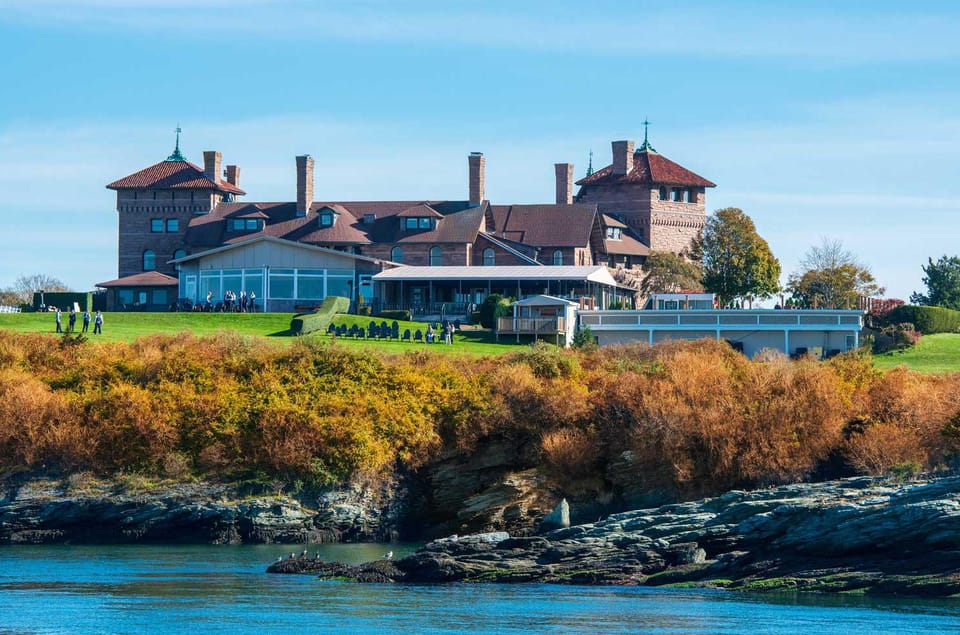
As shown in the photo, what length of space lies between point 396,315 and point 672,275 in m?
19.6

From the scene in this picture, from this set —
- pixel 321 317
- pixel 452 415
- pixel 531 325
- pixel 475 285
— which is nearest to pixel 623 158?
pixel 475 285

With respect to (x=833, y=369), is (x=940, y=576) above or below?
below

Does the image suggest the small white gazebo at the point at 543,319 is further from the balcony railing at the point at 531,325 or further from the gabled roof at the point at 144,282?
the gabled roof at the point at 144,282

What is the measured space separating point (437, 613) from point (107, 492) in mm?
16665

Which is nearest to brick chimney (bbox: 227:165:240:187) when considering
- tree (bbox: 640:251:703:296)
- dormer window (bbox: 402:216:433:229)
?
dormer window (bbox: 402:216:433:229)

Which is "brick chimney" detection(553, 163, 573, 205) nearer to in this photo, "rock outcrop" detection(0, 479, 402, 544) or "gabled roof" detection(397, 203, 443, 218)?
"gabled roof" detection(397, 203, 443, 218)

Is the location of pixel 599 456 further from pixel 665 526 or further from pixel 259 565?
pixel 259 565

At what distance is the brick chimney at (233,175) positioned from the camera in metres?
107

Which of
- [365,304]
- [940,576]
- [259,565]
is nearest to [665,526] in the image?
[940,576]

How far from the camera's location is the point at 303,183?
316 ft

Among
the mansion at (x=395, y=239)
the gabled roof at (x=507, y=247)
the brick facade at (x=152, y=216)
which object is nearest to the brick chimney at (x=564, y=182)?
the mansion at (x=395, y=239)

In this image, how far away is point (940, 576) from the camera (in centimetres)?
3362

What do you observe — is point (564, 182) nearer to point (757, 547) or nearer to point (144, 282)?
point (144, 282)

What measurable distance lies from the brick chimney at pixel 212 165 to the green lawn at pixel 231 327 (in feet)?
96.6
